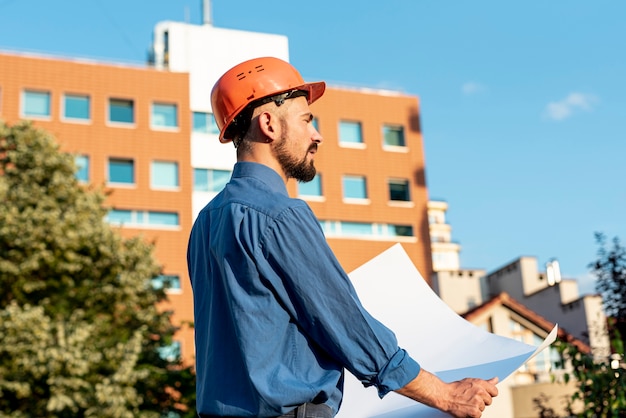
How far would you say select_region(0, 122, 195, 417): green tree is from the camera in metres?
17.3

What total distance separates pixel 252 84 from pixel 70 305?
58.1 ft

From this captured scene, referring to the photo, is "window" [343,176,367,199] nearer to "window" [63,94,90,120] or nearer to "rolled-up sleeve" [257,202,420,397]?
"window" [63,94,90,120]

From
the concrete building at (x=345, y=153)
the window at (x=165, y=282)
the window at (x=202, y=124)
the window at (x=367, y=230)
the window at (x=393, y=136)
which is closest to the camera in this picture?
the window at (x=165, y=282)

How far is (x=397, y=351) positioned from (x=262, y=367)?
0.33m

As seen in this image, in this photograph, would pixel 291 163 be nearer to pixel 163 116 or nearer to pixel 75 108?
pixel 75 108

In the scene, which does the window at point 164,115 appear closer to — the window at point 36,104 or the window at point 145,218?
the window at point 145,218

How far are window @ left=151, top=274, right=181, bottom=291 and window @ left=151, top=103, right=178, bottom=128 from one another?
687 cm

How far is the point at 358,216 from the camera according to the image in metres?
41.3

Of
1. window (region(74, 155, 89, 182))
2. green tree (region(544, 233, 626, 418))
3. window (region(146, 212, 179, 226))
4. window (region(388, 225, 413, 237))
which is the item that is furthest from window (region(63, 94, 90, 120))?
green tree (region(544, 233, 626, 418))

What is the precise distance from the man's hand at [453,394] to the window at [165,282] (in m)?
19.5

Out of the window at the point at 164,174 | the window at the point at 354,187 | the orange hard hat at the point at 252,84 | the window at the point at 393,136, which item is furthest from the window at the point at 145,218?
the orange hard hat at the point at 252,84

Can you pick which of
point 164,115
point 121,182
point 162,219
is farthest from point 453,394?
point 164,115

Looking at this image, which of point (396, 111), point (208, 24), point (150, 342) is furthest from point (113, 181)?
point (150, 342)

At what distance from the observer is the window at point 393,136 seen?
1709 inches
